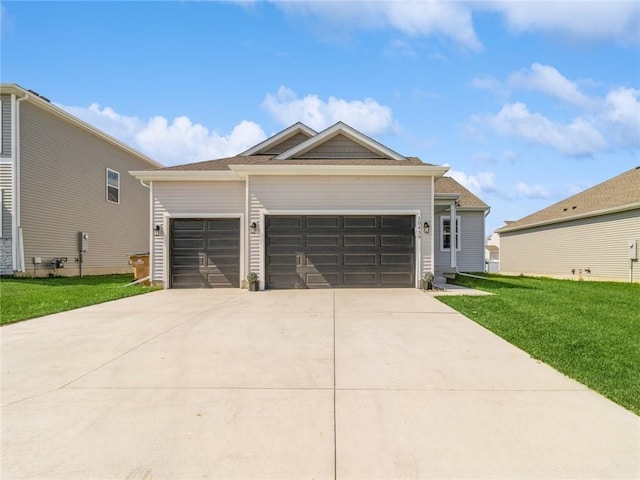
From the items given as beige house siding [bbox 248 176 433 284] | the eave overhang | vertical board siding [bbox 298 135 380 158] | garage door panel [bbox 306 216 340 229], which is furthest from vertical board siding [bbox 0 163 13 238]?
vertical board siding [bbox 298 135 380 158]

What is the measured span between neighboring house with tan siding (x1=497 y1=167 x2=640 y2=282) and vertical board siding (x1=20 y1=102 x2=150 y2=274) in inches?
882

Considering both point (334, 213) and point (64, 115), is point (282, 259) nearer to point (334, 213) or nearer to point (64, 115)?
point (334, 213)

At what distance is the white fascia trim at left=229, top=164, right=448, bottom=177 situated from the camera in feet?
35.0

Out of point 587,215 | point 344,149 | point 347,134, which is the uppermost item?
point 347,134

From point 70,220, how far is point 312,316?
13.1 metres

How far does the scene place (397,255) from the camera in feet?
36.3

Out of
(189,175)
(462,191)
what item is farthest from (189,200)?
(462,191)

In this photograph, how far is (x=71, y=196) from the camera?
15461mm

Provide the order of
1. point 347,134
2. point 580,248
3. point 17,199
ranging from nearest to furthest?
point 347,134 → point 17,199 → point 580,248

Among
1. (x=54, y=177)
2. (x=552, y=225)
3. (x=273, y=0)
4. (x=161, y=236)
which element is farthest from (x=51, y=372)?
(x=552, y=225)

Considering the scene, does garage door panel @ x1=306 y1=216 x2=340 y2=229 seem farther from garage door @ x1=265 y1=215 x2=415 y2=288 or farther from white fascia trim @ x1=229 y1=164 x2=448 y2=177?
white fascia trim @ x1=229 y1=164 x2=448 y2=177

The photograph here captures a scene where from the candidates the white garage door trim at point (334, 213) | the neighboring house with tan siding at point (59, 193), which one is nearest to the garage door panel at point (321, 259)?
the white garage door trim at point (334, 213)

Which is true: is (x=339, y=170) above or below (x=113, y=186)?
below

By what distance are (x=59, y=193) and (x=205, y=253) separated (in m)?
7.71
